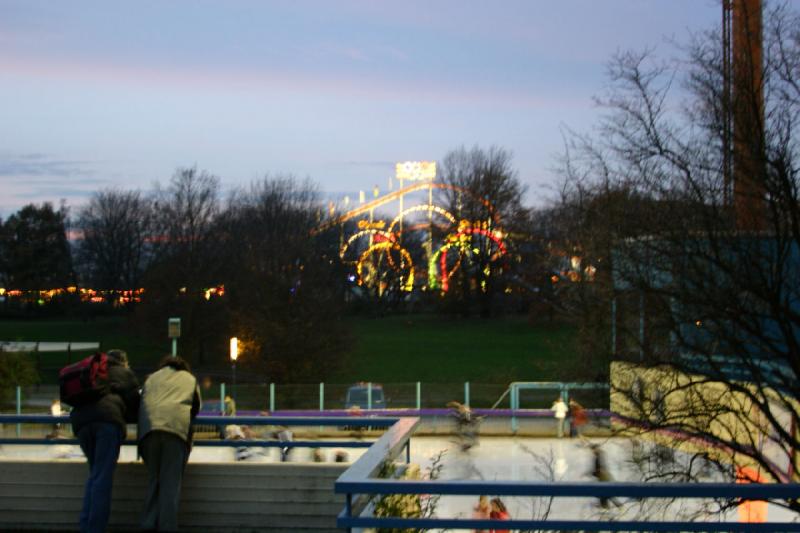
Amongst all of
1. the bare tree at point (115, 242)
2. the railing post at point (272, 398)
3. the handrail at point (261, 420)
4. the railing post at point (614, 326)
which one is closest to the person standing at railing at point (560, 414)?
the railing post at point (272, 398)

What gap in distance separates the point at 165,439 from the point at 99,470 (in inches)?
21.9

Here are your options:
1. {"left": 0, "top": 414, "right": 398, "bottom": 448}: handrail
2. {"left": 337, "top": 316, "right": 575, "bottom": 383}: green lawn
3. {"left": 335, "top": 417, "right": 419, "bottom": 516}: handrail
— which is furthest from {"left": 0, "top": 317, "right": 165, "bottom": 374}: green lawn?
{"left": 335, "top": 417, "right": 419, "bottom": 516}: handrail

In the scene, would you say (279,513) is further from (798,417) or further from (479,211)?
(479,211)

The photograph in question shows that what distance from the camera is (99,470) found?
8820 millimetres

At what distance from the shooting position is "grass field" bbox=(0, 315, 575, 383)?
192 feet

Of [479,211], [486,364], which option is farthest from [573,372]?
[479,211]

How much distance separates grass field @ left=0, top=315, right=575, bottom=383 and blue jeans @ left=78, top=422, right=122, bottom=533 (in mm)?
39123

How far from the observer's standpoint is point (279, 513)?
922cm

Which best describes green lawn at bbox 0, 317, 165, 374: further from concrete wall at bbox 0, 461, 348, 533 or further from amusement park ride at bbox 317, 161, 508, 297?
concrete wall at bbox 0, 461, 348, 533

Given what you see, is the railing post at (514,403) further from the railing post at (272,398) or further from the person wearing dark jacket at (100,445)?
the person wearing dark jacket at (100,445)

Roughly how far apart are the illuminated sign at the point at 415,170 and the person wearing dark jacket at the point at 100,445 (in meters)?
123

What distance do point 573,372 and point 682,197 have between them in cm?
292

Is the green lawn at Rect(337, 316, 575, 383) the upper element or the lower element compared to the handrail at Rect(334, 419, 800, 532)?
lower

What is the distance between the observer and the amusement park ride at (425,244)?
88.1 metres
